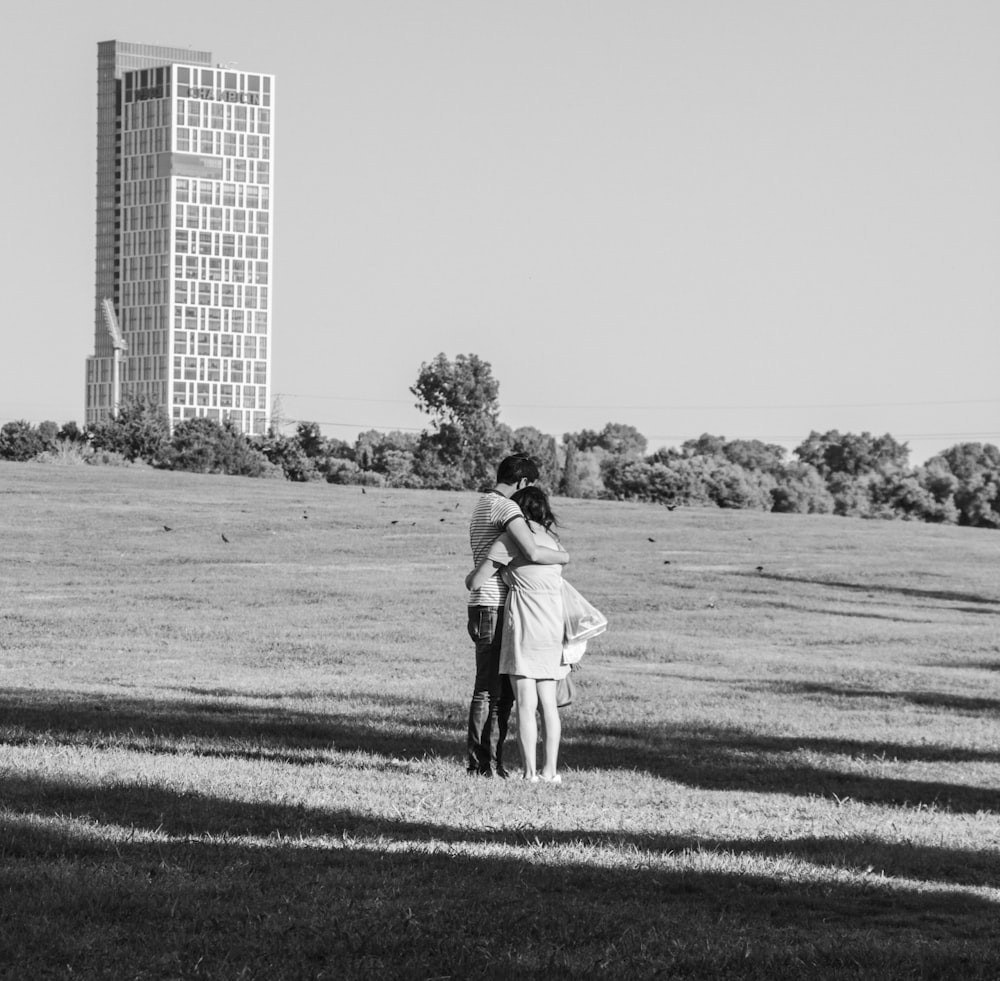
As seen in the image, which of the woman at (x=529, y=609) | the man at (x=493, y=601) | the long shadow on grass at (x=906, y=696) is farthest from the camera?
the long shadow on grass at (x=906, y=696)

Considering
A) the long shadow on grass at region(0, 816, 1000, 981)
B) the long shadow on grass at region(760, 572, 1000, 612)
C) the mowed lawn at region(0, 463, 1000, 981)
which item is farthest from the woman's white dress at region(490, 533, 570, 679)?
the long shadow on grass at region(760, 572, 1000, 612)

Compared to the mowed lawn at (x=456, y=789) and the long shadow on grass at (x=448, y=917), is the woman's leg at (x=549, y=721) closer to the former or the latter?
the mowed lawn at (x=456, y=789)

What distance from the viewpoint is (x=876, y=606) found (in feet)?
105

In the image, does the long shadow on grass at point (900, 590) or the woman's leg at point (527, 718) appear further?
the long shadow on grass at point (900, 590)

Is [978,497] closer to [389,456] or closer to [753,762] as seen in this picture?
[389,456]

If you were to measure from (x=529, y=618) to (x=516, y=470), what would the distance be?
100 cm

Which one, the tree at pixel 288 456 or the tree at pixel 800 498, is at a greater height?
the tree at pixel 288 456

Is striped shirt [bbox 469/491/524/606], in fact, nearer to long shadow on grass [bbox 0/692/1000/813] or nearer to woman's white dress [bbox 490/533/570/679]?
woman's white dress [bbox 490/533/570/679]

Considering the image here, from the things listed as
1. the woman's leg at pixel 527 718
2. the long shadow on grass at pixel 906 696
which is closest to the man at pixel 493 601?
the woman's leg at pixel 527 718

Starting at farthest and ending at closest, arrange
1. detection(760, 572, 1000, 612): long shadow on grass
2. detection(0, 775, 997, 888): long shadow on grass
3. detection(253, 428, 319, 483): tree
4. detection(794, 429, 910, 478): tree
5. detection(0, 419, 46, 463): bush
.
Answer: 1. detection(794, 429, 910, 478): tree
2. detection(253, 428, 319, 483): tree
3. detection(0, 419, 46, 463): bush
4. detection(760, 572, 1000, 612): long shadow on grass
5. detection(0, 775, 997, 888): long shadow on grass

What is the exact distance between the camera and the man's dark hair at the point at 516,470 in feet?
34.5

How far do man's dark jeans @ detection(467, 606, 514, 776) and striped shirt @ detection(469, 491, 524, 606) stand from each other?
0.25 ft

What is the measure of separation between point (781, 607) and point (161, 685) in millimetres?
16290

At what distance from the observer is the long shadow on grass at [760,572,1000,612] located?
113 ft
